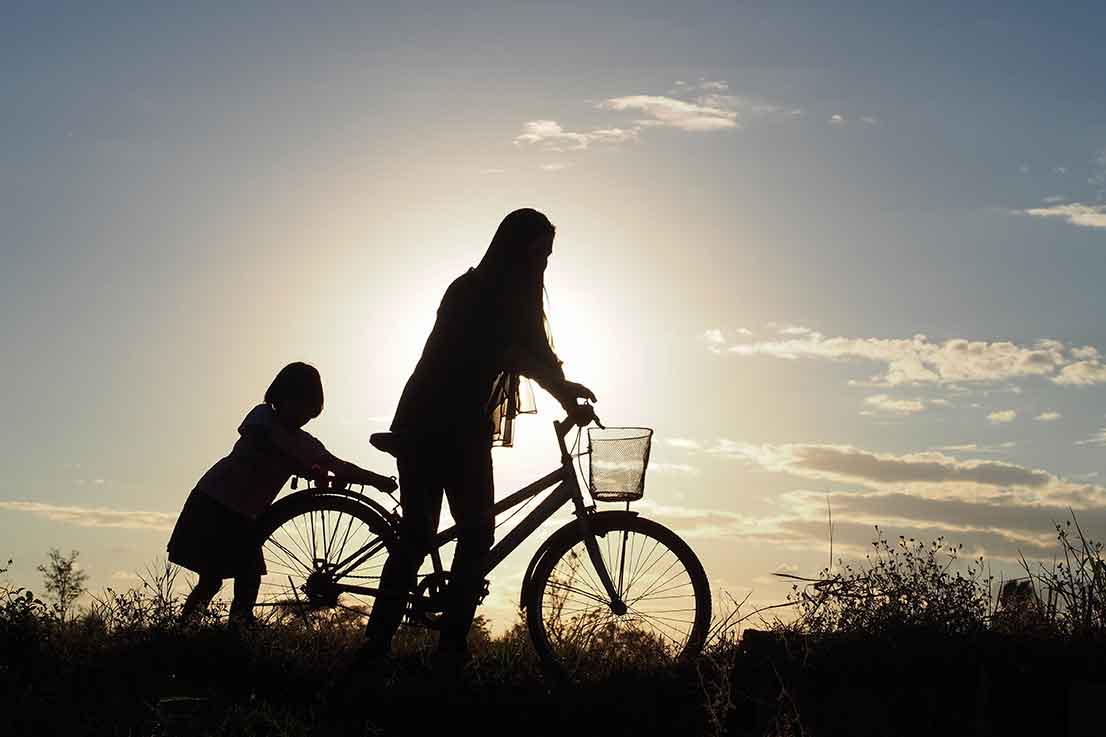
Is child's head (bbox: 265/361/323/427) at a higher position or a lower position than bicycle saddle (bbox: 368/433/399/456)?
higher

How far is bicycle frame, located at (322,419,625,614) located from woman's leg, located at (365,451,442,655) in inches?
3.9

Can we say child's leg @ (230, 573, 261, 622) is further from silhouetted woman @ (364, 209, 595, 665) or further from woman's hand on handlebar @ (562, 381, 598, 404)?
woman's hand on handlebar @ (562, 381, 598, 404)

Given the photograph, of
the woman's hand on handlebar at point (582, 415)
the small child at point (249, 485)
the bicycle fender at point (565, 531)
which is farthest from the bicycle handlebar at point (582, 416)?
the small child at point (249, 485)

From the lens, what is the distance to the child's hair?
7840mm

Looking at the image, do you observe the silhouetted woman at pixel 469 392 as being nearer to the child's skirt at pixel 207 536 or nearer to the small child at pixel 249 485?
the small child at pixel 249 485

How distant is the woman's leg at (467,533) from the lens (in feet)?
24.1

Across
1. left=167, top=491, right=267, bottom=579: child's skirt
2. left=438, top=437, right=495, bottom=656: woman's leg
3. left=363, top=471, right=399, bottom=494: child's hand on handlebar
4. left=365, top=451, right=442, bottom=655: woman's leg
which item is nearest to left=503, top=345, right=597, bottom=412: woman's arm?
left=438, top=437, right=495, bottom=656: woman's leg

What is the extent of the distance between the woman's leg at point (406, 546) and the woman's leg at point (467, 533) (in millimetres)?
139

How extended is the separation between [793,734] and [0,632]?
5295 millimetres

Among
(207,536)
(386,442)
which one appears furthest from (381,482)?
(207,536)

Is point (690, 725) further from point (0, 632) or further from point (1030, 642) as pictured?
point (0, 632)

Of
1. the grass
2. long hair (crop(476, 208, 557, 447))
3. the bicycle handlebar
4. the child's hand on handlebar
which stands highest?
long hair (crop(476, 208, 557, 447))

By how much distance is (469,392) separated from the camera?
7.30 meters

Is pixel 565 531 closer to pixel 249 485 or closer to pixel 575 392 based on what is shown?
pixel 575 392
